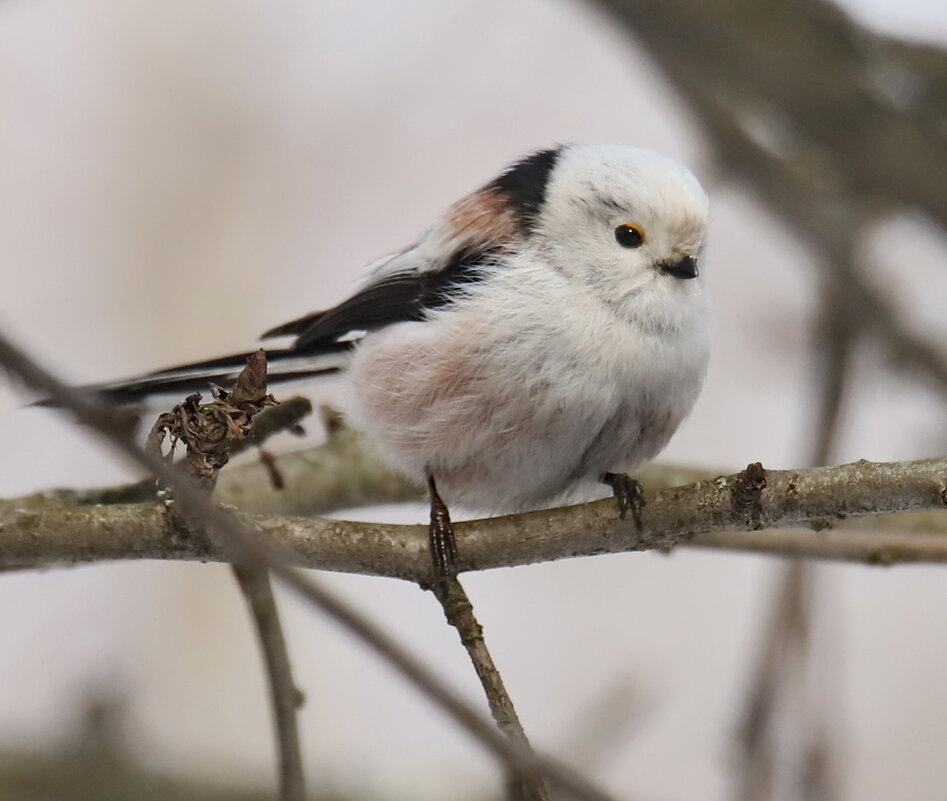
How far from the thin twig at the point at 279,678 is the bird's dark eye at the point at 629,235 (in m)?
1.22

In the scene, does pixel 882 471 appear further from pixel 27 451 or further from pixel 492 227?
pixel 27 451

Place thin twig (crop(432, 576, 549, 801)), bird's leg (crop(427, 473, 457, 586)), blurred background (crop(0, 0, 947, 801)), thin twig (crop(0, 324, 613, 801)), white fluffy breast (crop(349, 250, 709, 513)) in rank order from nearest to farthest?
thin twig (crop(0, 324, 613, 801)), thin twig (crop(432, 576, 549, 801)), bird's leg (crop(427, 473, 457, 586)), white fluffy breast (crop(349, 250, 709, 513)), blurred background (crop(0, 0, 947, 801))

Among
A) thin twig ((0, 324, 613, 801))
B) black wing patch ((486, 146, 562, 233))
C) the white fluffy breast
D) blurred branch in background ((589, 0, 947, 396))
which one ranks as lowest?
thin twig ((0, 324, 613, 801))

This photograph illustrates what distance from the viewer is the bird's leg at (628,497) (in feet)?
7.82

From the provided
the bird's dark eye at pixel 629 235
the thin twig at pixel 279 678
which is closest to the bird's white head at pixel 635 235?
the bird's dark eye at pixel 629 235

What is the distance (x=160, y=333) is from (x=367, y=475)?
2897 millimetres

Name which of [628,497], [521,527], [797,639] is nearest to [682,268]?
[628,497]

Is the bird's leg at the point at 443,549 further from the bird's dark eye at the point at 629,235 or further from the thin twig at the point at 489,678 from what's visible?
the bird's dark eye at the point at 629,235

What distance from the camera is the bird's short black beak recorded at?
2881mm

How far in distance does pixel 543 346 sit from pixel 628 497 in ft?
1.55

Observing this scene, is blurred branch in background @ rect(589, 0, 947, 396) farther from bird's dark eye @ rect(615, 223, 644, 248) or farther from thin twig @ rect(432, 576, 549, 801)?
thin twig @ rect(432, 576, 549, 801)

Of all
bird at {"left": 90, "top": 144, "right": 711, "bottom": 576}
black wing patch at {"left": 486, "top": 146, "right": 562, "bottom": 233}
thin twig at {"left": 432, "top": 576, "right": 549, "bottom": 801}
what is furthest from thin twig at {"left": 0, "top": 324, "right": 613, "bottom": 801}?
black wing patch at {"left": 486, "top": 146, "right": 562, "bottom": 233}

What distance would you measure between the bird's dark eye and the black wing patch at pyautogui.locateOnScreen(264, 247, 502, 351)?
Result: 1.05 feet

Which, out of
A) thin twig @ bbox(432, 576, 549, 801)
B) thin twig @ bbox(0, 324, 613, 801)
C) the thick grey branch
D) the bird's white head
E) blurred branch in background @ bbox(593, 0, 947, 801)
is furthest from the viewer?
blurred branch in background @ bbox(593, 0, 947, 801)
